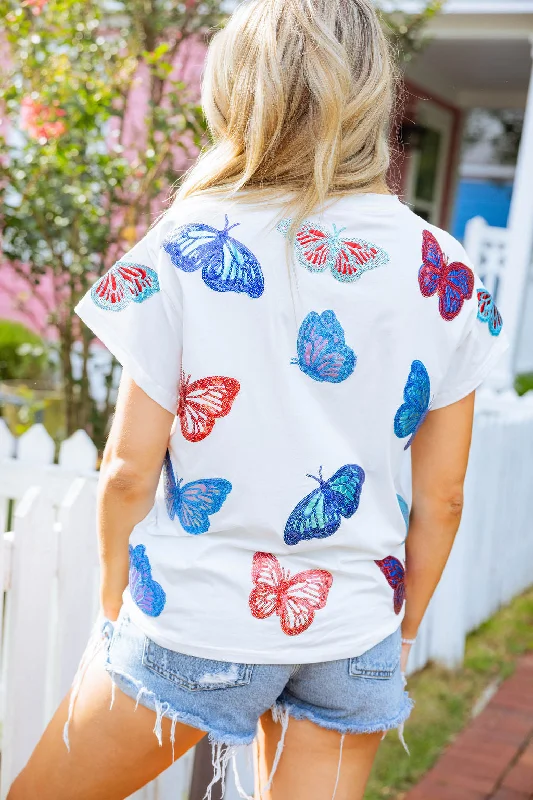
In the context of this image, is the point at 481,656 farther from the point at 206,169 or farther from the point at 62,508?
the point at 206,169

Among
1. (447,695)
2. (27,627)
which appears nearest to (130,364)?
(27,627)

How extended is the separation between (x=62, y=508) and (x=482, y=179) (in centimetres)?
991

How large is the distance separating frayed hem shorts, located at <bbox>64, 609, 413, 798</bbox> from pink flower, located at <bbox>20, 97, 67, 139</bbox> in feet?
7.84

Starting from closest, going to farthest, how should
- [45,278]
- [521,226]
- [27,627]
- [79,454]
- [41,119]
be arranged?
[27,627]
[79,454]
[41,119]
[521,226]
[45,278]

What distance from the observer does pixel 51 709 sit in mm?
2324

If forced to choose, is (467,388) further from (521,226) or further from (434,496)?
(521,226)

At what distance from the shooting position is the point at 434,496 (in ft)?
5.22

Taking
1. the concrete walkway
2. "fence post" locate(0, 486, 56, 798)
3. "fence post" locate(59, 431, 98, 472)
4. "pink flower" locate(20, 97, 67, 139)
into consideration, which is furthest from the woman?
"pink flower" locate(20, 97, 67, 139)

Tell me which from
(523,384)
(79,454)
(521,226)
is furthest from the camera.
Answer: (523,384)

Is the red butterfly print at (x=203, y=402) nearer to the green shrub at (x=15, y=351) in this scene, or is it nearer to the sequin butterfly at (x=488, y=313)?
the sequin butterfly at (x=488, y=313)

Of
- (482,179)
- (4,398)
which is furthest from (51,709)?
(482,179)

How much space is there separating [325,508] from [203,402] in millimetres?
247

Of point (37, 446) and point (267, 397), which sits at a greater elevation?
point (267, 397)

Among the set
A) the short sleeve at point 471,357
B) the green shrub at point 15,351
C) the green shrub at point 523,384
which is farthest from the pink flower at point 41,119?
the green shrub at point 523,384
